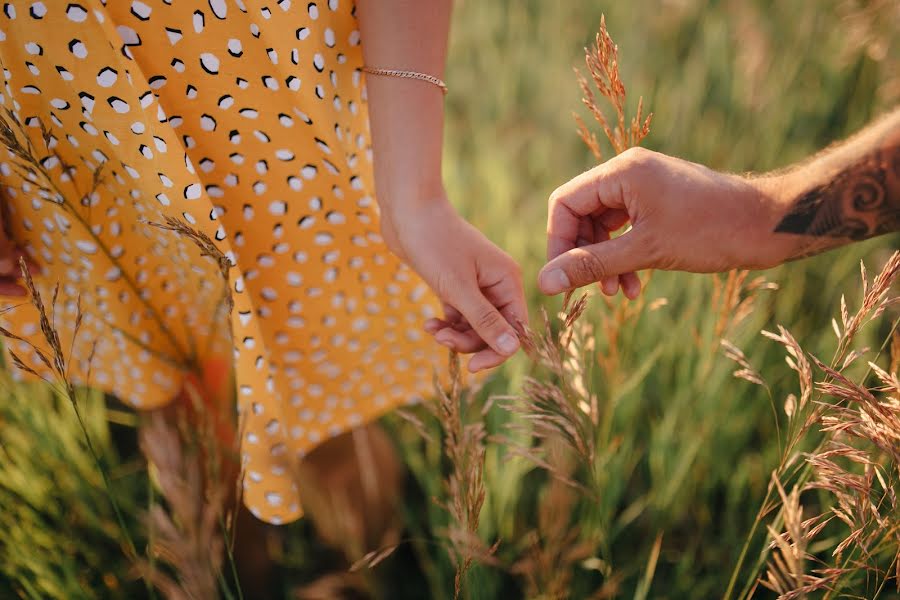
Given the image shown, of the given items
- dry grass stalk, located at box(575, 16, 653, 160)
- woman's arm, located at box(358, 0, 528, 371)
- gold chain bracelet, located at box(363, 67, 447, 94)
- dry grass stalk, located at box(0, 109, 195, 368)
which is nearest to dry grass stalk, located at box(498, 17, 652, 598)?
dry grass stalk, located at box(575, 16, 653, 160)

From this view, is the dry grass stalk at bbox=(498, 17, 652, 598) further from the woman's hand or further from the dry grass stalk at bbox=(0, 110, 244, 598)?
the dry grass stalk at bbox=(0, 110, 244, 598)

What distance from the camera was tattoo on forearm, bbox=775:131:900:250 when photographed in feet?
2.87

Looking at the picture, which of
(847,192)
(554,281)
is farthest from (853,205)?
(554,281)

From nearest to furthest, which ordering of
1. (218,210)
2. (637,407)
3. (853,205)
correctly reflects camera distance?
(853,205) → (218,210) → (637,407)

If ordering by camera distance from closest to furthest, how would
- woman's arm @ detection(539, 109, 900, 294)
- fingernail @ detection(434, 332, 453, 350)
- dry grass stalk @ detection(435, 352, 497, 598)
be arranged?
dry grass stalk @ detection(435, 352, 497, 598) → woman's arm @ detection(539, 109, 900, 294) → fingernail @ detection(434, 332, 453, 350)

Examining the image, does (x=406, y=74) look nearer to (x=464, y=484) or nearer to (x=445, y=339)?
(x=445, y=339)

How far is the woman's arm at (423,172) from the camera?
93 centimetres

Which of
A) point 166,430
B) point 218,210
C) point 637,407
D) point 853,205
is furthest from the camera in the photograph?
point 637,407

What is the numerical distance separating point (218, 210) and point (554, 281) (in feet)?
1.92

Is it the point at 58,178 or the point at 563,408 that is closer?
the point at 563,408

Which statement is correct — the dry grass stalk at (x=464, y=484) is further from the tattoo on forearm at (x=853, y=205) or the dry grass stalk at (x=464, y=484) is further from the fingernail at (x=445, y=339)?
the tattoo on forearm at (x=853, y=205)

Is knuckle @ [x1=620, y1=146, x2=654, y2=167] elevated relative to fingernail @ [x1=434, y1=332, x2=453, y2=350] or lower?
elevated

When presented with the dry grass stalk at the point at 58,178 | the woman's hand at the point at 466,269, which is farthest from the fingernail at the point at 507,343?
the dry grass stalk at the point at 58,178

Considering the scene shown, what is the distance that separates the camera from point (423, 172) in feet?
3.12
